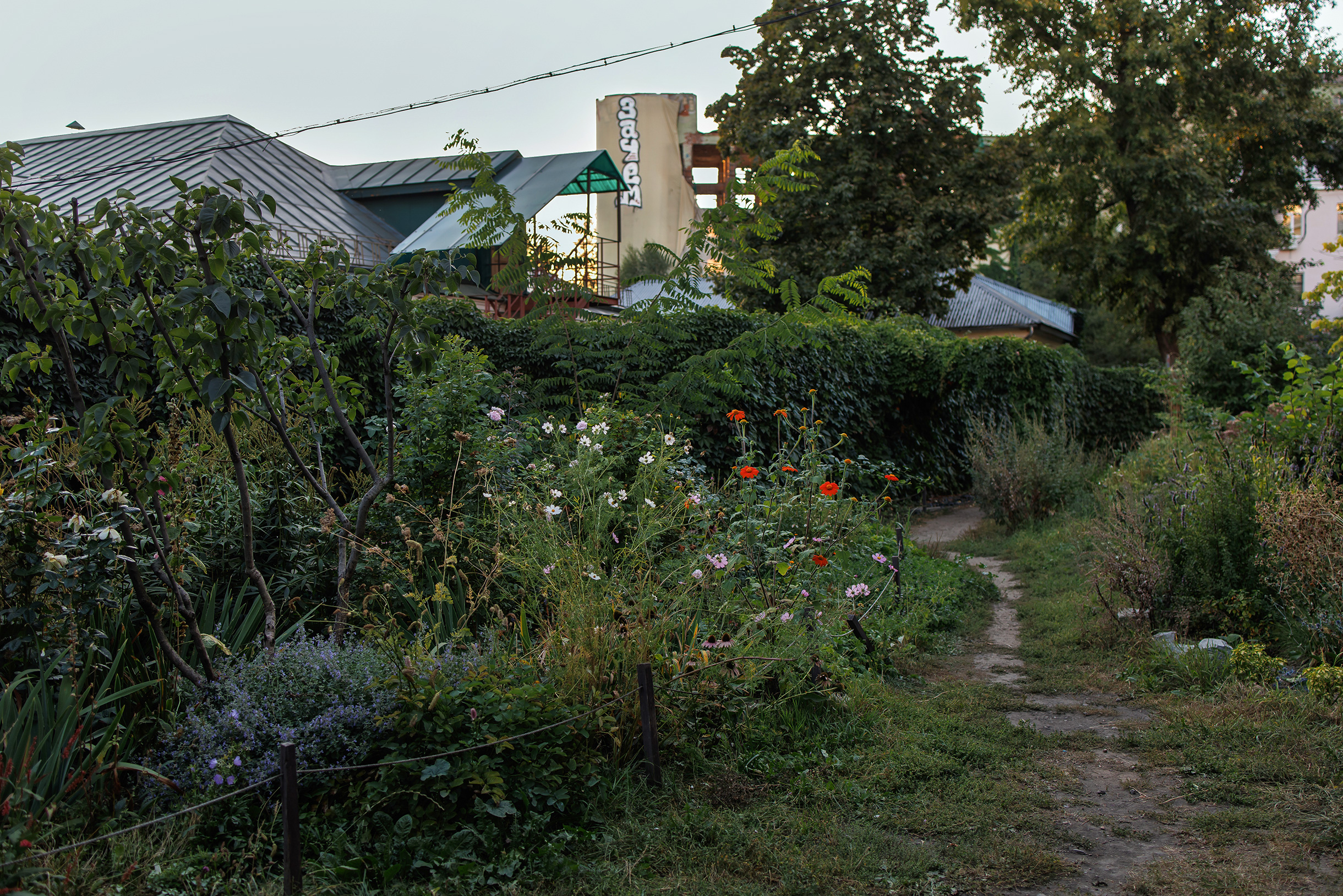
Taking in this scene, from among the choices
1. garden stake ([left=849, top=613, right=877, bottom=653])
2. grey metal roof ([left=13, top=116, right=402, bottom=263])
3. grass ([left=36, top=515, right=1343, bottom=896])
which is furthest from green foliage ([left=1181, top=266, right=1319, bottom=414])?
grey metal roof ([left=13, top=116, right=402, bottom=263])

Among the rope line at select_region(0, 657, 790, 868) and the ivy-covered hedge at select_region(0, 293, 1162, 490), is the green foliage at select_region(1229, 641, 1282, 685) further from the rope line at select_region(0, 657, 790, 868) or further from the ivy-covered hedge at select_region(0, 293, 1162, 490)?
the ivy-covered hedge at select_region(0, 293, 1162, 490)

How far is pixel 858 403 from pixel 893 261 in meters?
8.59

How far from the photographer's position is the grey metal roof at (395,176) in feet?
63.8

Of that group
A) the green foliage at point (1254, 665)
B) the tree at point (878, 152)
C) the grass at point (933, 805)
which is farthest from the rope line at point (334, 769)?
the tree at point (878, 152)

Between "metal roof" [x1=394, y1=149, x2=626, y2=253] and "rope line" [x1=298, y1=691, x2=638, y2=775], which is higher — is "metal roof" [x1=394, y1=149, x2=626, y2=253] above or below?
above

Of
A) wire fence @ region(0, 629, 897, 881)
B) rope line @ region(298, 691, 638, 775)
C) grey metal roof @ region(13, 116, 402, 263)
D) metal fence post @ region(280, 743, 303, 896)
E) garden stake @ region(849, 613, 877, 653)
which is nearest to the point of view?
wire fence @ region(0, 629, 897, 881)

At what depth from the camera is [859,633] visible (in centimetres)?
520

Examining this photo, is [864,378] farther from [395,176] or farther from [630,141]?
[630,141]

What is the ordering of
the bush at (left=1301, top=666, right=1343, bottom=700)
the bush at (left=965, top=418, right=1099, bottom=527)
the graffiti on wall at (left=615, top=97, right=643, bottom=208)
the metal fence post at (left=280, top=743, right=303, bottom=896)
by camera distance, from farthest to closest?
the graffiti on wall at (left=615, top=97, right=643, bottom=208) < the bush at (left=965, top=418, right=1099, bottom=527) < the bush at (left=1301, top=666, right=1343, bottom=700) < the metal fence post at (left=280, top=743, right=303, bottom=896)

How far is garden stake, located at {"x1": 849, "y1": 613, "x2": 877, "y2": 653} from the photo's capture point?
17.0 feet

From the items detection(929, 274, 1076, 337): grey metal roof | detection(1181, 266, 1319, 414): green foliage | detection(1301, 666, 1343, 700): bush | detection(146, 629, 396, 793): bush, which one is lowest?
detection(1301, 666, 1343, 700): bush

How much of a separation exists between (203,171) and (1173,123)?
22.1 meters

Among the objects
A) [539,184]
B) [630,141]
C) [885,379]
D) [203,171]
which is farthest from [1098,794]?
[630,141]

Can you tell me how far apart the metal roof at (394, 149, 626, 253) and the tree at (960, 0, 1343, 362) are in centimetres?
1160
